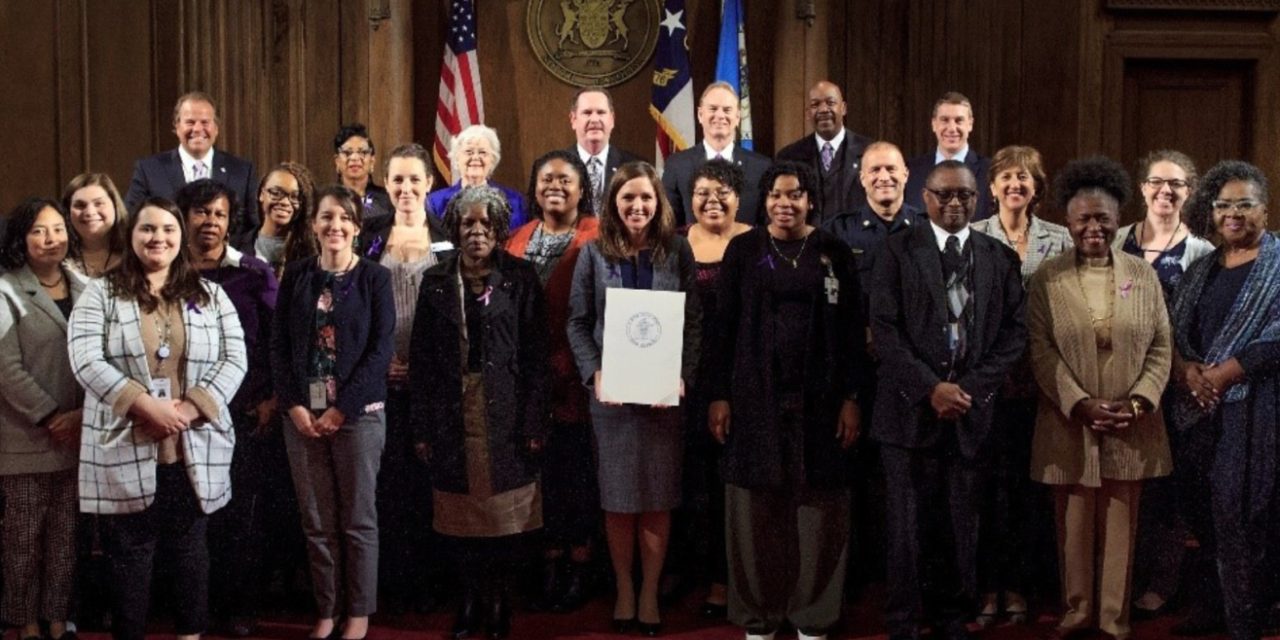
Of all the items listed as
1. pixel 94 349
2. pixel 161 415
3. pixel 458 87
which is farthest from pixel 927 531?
pixel 458 87

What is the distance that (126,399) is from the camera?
15.4 feet

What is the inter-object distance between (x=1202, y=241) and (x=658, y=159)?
10.2 feet

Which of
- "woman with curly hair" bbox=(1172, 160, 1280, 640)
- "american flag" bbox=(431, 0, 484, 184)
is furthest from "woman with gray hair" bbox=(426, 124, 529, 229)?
"woman with curly hair" bbox=(1172, 160, 1280, 640)

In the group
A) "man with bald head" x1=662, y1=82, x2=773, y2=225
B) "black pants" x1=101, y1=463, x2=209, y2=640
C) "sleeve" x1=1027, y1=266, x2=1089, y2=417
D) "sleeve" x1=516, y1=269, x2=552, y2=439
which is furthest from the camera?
"man with bald head" x1=662, y1=82, x2=773, y2=225

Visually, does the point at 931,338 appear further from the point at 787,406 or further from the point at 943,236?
the point at 787,406

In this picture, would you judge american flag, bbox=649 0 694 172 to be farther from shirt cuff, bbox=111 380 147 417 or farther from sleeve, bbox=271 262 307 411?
shirt cuff, bbox=111 380 147 417

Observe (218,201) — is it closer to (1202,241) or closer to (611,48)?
(611,48)

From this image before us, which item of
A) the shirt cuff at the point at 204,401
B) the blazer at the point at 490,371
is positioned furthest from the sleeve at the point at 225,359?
the blazer at the point at 490,371

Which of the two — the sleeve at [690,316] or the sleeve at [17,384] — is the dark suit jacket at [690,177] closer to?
the sleeve at [690,316]

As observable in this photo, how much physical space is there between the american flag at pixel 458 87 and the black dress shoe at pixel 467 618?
3127 mm

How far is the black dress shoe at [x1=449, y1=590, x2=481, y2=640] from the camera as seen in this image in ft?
17.1

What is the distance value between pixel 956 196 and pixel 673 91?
3.10 m

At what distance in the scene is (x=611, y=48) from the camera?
26.6 feet

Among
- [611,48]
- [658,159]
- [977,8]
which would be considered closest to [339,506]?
[658,159]
